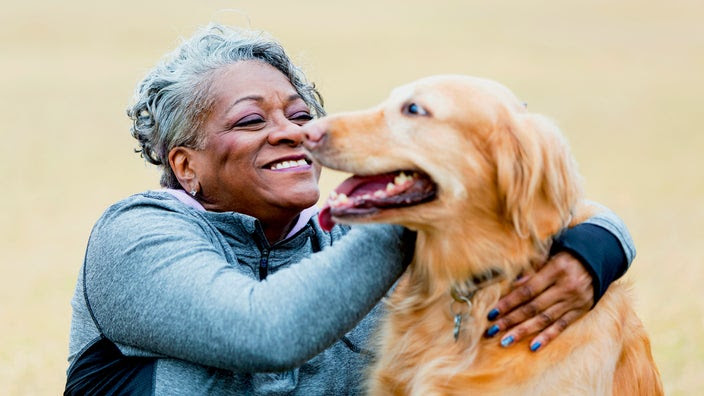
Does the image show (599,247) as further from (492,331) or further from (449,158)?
(449,158)

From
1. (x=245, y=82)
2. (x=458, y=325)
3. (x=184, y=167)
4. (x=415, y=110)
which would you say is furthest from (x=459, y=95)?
(x=184, y=167)

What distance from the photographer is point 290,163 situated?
3.34 m

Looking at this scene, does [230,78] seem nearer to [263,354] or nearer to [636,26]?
[263,354]

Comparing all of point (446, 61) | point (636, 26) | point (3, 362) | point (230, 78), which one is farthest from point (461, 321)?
point (636, 26)

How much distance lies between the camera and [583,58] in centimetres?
2336

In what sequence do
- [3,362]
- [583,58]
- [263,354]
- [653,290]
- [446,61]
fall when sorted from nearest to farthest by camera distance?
[263,354] → [3,362] → [653,290] → [446,61] → [583,58]

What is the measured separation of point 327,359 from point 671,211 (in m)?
8.49

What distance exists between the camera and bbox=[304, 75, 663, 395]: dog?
9.22 ft

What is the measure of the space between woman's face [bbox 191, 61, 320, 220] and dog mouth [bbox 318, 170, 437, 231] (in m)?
0.41

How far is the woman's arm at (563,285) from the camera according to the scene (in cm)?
281

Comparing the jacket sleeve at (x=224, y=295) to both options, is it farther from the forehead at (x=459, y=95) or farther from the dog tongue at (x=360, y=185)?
the forehead at (x=459, y=95)

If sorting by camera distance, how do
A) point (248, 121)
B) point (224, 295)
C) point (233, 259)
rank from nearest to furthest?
point (224, 295)
point (233, 259)
point (248, 121)

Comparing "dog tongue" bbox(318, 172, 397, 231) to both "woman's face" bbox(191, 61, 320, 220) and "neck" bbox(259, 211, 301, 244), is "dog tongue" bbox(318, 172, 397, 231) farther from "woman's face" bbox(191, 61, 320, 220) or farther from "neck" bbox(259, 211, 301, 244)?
"neck" bbox(259, 211, 301, 244)

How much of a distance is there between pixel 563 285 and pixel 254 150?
1.19 m
